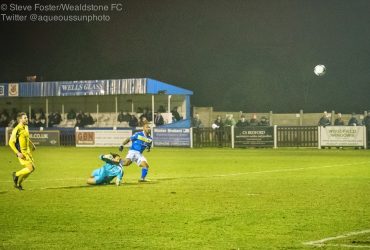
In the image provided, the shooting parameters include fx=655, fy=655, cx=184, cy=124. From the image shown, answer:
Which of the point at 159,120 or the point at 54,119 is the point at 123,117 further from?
the point at 54,119

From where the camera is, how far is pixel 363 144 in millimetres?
36344

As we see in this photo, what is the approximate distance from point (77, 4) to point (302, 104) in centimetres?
2036

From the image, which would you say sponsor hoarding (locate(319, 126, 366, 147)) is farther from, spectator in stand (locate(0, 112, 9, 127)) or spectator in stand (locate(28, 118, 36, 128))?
spectator in stand (locate(0, 112, 9, 127))

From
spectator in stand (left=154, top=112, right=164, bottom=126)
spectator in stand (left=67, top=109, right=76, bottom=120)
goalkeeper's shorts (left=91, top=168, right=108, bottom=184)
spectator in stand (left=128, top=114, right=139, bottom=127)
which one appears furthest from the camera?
spectator in stand (left=67, top=109, right=76, bottom=120)

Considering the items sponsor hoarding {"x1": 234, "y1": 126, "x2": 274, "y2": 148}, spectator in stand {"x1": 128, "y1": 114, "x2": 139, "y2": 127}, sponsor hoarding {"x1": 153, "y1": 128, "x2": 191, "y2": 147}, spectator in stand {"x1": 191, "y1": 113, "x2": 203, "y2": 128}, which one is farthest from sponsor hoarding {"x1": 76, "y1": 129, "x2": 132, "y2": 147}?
sponsor hoarding {"x1": 234, "y1": 126, "x2": 274, "y2": 148}

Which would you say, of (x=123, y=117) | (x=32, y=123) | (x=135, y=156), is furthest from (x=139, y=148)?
(x=32, y=123)

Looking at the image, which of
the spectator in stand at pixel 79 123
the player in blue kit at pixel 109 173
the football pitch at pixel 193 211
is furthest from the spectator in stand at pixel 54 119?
the player in blue kit at pixel 109 173

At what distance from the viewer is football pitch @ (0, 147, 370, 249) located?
356 inches

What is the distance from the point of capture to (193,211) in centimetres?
1202

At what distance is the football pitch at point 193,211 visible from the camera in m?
9.04

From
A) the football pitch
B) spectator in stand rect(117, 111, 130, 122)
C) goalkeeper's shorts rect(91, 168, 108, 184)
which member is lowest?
the football pitch

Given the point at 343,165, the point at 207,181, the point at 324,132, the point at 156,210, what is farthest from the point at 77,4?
the point at 156,210

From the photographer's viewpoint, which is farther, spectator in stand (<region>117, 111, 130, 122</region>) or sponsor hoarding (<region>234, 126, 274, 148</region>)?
spectator in stand (<region>117, 111, 130, 122</region>)

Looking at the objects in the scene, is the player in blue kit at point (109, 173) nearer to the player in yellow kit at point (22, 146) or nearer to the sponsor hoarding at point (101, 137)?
the player in yellow kit at point (22, 146)
